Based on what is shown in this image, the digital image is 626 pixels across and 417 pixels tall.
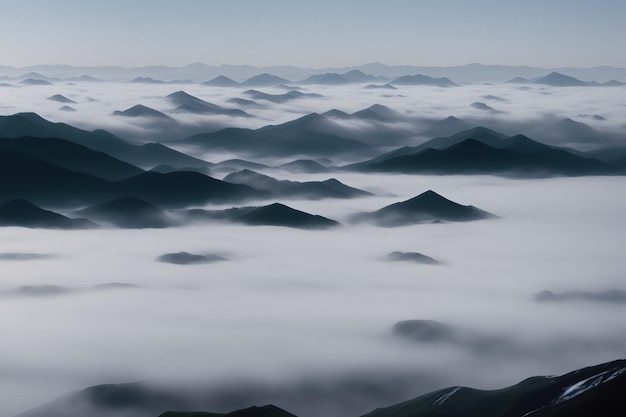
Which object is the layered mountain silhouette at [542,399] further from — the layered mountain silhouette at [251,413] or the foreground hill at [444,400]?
the layered mountain silhouette at [251,413]

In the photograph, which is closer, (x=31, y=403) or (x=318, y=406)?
(x=31, y=403)

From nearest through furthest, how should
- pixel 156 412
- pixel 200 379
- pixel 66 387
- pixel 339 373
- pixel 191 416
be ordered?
pixel 191 416
pixel 156 412
pixel 66 387
pixel 200 379
pixel 339 373

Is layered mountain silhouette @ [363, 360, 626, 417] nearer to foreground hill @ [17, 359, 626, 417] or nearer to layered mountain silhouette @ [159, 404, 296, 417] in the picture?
foreground hill @ [17, 359, 626, 417]

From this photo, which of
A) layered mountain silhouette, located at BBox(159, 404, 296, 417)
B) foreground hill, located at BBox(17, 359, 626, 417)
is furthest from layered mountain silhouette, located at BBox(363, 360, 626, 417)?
layered mountain silhouette, located at BBox(159, 404, 296, 417)

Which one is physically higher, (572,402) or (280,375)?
(280,375)

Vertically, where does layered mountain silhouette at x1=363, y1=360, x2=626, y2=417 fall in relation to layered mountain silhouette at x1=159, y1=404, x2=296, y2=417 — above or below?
below

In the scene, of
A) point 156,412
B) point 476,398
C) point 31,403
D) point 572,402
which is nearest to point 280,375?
point 156,412

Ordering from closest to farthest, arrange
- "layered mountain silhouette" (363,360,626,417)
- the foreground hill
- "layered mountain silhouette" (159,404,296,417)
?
"layered mountain silhouette" (363,360,626,417) < the foreground hill < "layered mountain silhouette" (159,404,296,417)

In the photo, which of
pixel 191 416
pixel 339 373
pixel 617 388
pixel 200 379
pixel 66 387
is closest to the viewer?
pixel 617 388

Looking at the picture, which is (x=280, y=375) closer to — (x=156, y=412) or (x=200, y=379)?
(x=200, y=379)

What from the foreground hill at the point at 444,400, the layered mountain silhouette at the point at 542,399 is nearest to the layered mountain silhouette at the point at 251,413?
the foreground hill at the point at 444,400

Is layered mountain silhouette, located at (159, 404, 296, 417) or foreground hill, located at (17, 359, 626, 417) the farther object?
layered mountain silhouette, located at (159, 404, 296, 417)
